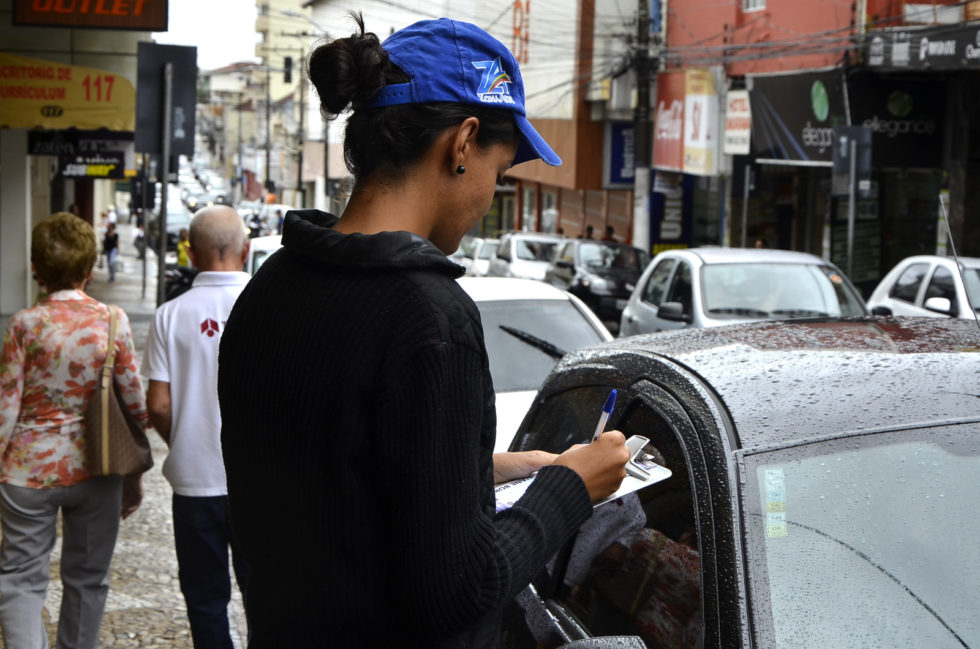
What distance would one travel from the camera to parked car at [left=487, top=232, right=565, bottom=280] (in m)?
27.6

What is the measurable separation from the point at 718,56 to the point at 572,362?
25.4 meters

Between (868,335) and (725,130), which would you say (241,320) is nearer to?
(868,335)

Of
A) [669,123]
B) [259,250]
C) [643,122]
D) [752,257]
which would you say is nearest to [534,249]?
[669,123]

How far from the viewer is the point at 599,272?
78.9 ft

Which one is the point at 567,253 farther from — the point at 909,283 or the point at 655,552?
the point at 655,552

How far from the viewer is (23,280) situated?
1952 centimetres

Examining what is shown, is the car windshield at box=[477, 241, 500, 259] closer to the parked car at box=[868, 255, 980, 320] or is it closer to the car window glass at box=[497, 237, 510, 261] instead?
the car window glass at box=[497, 237, 510, 261]

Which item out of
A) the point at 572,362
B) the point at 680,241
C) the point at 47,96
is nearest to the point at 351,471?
the point at 572,362

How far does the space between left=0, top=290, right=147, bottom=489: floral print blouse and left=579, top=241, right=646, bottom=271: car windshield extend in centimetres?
1984

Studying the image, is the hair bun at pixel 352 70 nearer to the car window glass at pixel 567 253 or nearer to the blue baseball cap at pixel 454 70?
the blue baseball cap at pixel 454 70

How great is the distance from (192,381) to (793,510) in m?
3.11

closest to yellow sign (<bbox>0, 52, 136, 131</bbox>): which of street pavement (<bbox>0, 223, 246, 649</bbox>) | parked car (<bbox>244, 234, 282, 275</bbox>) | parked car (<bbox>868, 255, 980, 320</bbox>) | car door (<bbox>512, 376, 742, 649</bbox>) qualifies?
parked car (<bbox>244, 234, 282, 275</bbox>)

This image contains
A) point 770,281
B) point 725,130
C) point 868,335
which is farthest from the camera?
point 725,130

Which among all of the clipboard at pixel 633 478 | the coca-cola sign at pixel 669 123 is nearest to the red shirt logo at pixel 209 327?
the clipboard at pixel 633 478
